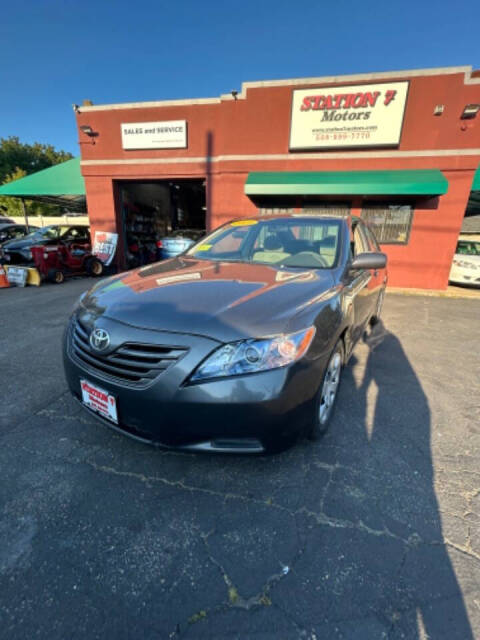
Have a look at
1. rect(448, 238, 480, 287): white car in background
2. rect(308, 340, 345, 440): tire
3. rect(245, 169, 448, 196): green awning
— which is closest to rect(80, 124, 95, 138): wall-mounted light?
rect(245, 169, 448, 196): green awning

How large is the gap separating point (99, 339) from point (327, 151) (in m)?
8.71

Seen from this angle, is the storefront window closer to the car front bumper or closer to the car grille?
the car front bumper

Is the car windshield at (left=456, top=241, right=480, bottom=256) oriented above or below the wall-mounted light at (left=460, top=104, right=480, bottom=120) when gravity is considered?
below

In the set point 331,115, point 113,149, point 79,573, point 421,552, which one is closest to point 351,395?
point 421,552

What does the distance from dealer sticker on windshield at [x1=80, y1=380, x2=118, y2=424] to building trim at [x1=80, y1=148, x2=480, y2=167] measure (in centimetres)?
863

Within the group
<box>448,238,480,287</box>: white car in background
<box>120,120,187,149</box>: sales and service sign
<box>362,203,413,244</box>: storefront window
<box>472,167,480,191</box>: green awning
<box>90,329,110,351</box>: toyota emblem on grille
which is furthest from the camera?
<box>120,120,187,149</box>: sales and service sign

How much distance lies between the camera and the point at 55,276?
8.54 meters

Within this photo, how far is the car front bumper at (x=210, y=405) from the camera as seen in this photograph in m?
1.50

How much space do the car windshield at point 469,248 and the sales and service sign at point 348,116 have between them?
4.35 m

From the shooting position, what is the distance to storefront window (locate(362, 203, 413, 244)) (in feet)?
27.4

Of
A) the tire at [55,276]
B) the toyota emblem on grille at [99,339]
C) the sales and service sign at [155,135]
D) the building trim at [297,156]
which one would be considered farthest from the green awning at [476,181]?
the tire at [55,276]

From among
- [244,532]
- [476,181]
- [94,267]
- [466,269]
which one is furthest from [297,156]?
[244,532]

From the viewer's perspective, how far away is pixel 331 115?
7961mm

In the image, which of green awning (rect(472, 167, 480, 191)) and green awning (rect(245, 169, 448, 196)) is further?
green awning (rect(472, 167, 480, 191))
